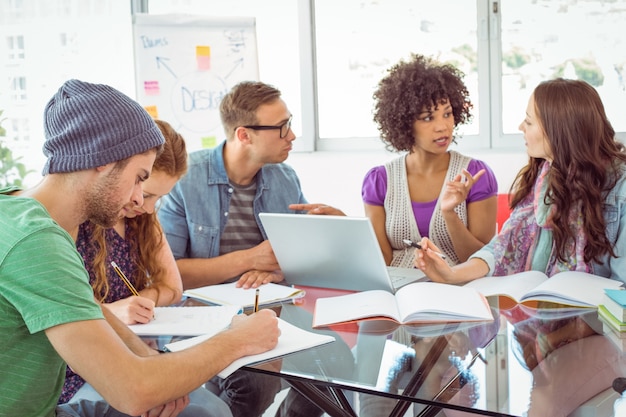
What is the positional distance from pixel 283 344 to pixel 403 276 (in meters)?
0.74

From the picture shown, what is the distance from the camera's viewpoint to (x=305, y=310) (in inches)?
66.9

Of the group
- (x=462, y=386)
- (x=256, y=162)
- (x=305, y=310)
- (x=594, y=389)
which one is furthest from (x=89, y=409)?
(x=256, y=162)

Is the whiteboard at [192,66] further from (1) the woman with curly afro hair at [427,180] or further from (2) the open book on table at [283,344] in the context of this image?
(2) the open book on table at [283,344]

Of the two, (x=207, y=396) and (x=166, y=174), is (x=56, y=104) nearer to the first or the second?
(x=166, y=174)

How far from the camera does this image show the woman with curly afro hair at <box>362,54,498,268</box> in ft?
8.48

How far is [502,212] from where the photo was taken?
309 cm

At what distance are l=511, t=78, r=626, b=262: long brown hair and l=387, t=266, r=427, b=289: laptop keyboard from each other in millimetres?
427

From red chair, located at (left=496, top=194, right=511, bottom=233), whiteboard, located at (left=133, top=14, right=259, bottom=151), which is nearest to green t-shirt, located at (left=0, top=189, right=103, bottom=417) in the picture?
red chair, located at (left=496, top=194, right=511, bottom=233)

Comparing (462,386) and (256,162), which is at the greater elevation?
(256,162)

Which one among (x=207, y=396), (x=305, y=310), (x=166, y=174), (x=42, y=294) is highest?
(x=166, y=174)

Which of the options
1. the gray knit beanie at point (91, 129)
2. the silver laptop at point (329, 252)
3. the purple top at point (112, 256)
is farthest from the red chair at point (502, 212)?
the gray knit beanie at point (91, 129)

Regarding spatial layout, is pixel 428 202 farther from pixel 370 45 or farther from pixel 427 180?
pixel 370 45

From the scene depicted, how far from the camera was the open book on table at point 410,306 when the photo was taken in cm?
154

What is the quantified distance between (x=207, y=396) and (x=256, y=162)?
1.00 m
